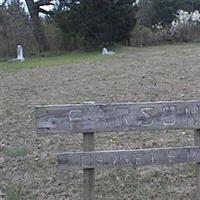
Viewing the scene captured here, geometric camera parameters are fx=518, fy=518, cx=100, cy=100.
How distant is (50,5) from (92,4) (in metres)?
5.97

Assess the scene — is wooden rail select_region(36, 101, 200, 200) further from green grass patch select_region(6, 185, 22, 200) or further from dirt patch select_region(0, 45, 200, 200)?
green grass patch select_region(6, 185, 22, 200)

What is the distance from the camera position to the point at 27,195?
524 cm

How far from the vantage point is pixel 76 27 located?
2806 centimetres

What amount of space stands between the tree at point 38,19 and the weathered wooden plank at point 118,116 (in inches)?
1045

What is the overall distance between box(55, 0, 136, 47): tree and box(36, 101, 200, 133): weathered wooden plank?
2344cm

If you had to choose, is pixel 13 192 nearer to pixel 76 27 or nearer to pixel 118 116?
pixel 118 116

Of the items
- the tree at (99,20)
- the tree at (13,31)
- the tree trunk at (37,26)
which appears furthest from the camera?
the tree trunk at (37,26)

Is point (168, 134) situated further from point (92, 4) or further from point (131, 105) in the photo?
point (92, 4)

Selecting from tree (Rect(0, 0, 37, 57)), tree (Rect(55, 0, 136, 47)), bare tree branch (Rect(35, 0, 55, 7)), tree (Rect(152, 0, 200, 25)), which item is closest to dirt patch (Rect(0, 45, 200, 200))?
tree (Rect(55, 0, 136, 47))

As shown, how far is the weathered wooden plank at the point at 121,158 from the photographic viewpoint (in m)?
4.23

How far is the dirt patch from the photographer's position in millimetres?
5207

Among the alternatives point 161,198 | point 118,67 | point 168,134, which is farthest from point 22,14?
point 161,198

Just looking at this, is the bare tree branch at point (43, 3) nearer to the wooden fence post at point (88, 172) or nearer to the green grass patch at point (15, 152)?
the green grass patch at point (15, 152)

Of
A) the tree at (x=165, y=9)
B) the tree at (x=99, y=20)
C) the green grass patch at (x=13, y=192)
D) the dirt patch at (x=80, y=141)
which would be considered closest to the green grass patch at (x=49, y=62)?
the tree at (x=99, y=20)
